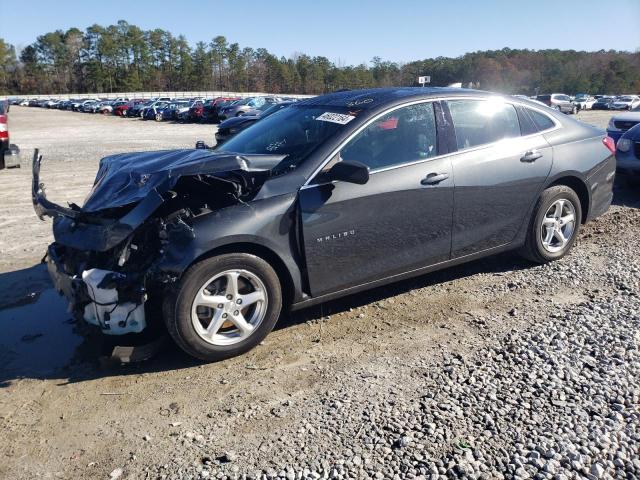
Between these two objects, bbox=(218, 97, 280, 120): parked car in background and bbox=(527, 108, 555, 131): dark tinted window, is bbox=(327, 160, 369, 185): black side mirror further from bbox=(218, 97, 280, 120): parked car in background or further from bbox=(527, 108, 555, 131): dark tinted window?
bbox=(218, 97, 280, 120): parked car in background

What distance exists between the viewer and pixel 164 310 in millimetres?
3279

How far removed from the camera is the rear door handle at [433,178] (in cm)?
406

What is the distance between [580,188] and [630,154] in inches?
145

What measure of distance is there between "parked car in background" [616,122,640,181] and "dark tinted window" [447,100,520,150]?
4.36 metres

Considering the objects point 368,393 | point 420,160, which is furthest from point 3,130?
point 368,393

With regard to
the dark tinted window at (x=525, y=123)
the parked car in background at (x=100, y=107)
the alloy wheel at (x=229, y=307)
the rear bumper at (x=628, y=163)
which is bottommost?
the alloy wheel at (x=229, y=307)

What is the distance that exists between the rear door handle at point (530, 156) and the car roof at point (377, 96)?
652 millimetres

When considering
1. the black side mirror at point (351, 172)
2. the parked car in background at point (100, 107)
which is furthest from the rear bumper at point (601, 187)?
the parked car in background at point (100, 107)

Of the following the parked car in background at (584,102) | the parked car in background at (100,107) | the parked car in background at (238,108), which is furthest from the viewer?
the parked car in background at (100,107)

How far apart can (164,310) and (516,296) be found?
2.87m

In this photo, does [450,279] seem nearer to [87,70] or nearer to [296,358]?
[296,358]

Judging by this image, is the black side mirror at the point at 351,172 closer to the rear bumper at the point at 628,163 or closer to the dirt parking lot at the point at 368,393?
the dirt parking lot at the point at 368,393

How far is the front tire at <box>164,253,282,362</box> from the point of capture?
10.8ft

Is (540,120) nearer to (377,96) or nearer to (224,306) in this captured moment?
(377,96)
